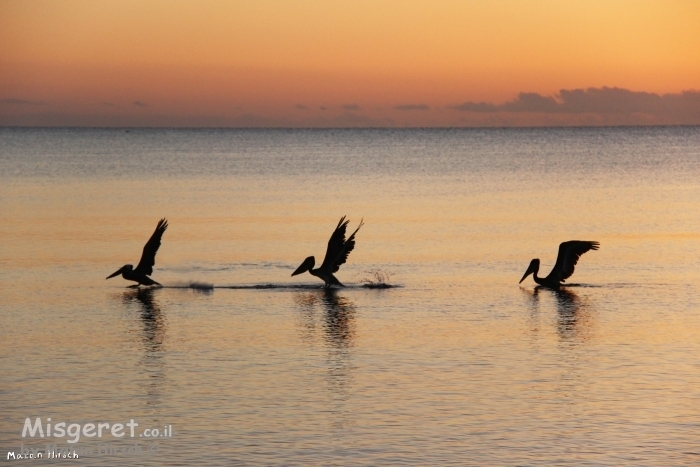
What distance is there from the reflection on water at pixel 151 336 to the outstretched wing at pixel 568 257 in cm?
751

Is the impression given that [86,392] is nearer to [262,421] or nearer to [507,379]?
[262,421]

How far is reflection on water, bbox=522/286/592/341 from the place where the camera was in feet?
60.1

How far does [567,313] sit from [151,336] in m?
6.74

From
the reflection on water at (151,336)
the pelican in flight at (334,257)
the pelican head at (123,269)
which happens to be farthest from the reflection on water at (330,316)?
the pelican head at (123,269)

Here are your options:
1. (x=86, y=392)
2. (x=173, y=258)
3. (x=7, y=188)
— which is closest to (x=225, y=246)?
(x=173, y=258)

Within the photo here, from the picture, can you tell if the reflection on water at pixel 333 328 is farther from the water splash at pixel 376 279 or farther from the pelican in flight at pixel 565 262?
the pelican in flight at pixel 565 262

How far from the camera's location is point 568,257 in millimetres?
23609

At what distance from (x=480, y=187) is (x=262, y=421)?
44.2 m

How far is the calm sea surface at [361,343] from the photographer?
12453mm

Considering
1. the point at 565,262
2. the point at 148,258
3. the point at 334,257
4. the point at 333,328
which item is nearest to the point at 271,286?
the point at 334,257

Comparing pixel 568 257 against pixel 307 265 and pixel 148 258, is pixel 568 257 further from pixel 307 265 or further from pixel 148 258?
pixel 148 258

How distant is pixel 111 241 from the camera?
31.6 meters

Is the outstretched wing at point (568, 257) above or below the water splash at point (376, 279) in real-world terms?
above

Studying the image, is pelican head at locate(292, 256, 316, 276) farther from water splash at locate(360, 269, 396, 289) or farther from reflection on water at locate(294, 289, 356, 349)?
water splash at locate(360, 269, 396, 289)
